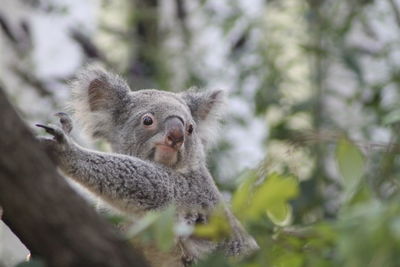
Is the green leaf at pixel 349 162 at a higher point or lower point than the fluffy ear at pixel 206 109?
lower

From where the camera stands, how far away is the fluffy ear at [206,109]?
402 centimetres

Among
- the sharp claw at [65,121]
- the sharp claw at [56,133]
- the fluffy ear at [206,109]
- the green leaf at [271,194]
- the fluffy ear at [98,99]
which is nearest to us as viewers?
the green leaf at [271,194]

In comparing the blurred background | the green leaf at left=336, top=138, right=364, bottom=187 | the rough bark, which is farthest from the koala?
the rough bark

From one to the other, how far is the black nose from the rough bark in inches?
72.0

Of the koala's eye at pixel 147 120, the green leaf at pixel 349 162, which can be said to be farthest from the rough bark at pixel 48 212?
the koala's eye at pixel 147 120

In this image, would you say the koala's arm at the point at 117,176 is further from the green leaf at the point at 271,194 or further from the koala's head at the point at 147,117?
the green leaf at the point at 271,194

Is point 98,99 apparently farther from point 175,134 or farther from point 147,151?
point 175,134

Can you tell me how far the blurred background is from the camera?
5.27m

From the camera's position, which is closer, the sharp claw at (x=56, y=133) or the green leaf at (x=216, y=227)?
the green leaf at (x=216, y=227)

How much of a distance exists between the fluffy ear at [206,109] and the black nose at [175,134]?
0.57m

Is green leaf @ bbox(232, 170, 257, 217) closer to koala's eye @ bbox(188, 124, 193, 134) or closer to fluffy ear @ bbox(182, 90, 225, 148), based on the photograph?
koala's eye @ bbox(188, 124, 193, 134)

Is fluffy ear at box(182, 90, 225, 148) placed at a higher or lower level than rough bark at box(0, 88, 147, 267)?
higher

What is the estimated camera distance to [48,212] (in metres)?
1.46

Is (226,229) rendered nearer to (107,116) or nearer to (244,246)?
(244,246)
